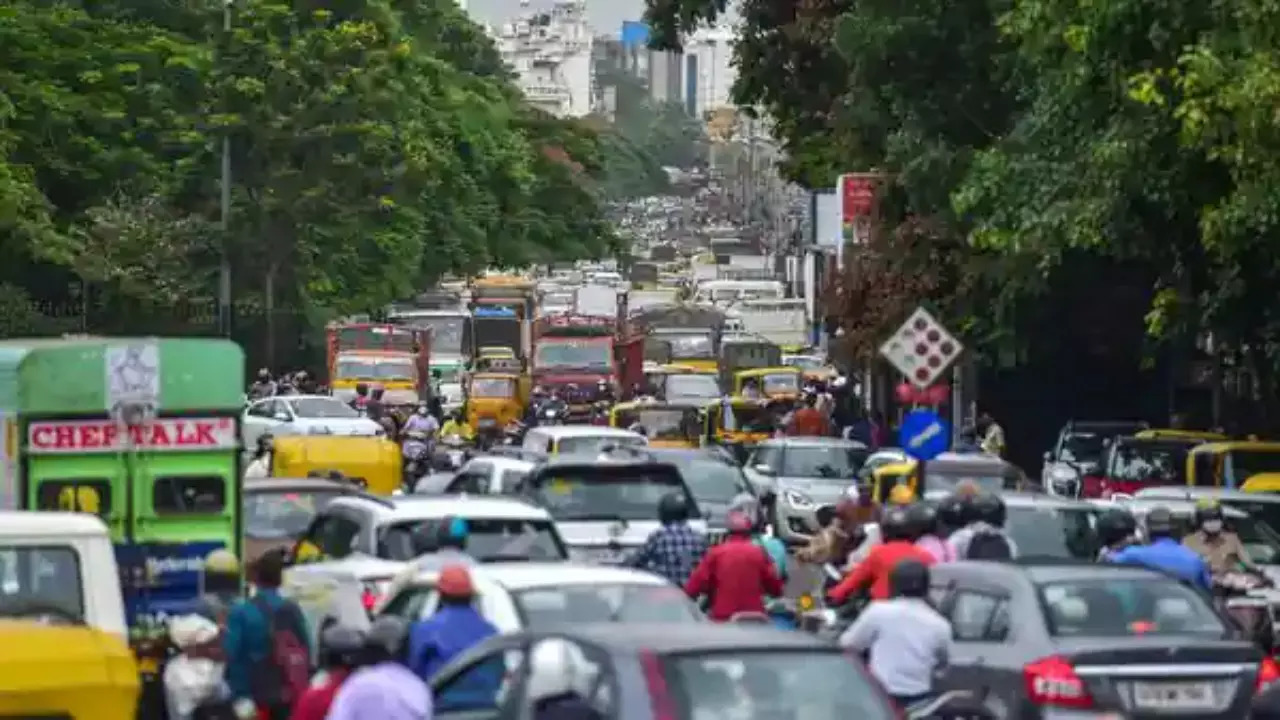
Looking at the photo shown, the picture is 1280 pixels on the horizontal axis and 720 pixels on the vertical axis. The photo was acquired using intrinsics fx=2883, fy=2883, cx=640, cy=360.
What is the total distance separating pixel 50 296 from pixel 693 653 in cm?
5321

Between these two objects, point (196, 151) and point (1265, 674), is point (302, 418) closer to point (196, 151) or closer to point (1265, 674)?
point (196, 151)

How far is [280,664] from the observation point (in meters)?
14.6

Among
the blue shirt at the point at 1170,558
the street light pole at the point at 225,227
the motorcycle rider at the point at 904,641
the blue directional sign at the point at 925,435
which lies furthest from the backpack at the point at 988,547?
the street light pole at the point at 225,227

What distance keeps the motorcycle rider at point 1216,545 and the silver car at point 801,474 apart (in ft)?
41.6

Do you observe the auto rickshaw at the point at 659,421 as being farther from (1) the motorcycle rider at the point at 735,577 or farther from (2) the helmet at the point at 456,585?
(2) the helmet at the point at 456,585

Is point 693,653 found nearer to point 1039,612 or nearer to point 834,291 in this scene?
point 1039,612

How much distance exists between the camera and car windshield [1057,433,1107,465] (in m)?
37.9

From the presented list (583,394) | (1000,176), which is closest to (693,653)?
(1000,176)

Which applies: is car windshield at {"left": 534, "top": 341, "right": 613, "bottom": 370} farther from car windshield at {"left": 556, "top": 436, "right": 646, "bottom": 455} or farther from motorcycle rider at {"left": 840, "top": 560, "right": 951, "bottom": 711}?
motorcycle rider at {"left": 840, "top": 560, "right": 951, "bottom": 711}

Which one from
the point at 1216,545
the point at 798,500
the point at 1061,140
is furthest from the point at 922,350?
the point at 1216,545

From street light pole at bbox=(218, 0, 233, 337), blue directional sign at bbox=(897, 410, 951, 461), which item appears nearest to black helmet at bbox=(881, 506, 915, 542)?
blue directional sign at bbox=(897, 410, 951, 461)

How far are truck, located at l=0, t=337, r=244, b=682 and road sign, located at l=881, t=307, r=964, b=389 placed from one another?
915 centimetres

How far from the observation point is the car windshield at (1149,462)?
32281 millimetres

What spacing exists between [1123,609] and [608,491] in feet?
27.9
